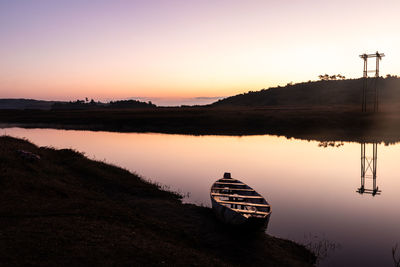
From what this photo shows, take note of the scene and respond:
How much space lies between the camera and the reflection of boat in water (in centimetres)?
1479

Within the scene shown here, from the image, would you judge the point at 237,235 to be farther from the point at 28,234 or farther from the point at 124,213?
the point at 28,234

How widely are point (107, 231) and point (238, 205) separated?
8.11 meters

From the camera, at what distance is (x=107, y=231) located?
13.2 m

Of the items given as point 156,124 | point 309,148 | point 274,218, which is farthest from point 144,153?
point 156,124

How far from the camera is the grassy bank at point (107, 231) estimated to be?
10.9 meters

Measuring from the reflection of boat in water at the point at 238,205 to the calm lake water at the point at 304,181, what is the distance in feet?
5.73

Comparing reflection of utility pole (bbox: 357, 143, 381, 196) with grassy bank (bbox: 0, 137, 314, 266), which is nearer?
grassy bank (bbox: 0, 137, 314, 266)

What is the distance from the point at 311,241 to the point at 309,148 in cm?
3482

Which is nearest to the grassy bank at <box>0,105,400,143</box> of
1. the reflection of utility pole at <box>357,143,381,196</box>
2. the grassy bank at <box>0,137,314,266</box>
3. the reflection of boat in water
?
the reflection of utility pole at <box>357,143,381,196</box>

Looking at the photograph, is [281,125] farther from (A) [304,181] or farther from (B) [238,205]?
(B) [238,205]

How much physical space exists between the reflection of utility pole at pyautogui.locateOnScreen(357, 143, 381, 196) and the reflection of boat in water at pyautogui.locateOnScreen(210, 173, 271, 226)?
11.2m

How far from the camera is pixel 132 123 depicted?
94.5m

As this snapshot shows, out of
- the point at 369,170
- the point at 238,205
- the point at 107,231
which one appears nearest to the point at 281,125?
the point at 369,170

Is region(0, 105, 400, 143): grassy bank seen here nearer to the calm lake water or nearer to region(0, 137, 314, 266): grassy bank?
the calm lake water
